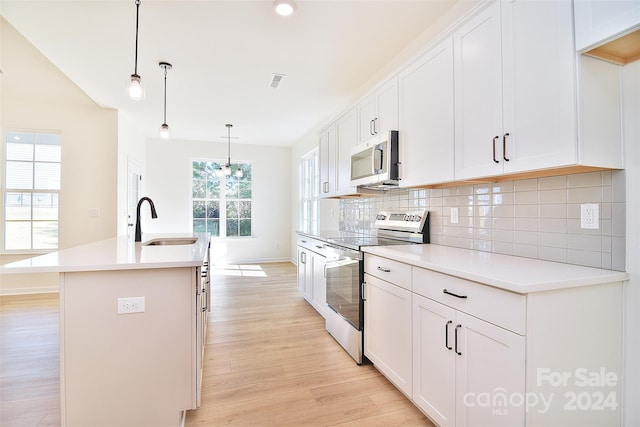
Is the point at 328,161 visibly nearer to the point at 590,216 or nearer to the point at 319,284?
the point at 319,284

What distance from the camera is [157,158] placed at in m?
6.37

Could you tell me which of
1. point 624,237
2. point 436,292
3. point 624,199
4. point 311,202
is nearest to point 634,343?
point 624,237

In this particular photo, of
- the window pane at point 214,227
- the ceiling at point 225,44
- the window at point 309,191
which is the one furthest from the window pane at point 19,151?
the window at point 309,191

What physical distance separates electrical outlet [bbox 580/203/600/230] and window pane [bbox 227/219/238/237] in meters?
6.42

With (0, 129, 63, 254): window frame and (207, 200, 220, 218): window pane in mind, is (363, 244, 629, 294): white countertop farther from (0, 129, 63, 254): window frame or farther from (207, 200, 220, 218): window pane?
(207, 200, 220, 218): window pane

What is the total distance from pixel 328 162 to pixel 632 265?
123 inches

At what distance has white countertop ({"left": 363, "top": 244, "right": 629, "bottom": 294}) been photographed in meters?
1.17

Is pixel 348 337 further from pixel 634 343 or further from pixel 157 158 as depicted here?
pixel 157 158

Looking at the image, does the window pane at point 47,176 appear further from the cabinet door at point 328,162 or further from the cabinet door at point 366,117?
the cabinet door at point 366,117

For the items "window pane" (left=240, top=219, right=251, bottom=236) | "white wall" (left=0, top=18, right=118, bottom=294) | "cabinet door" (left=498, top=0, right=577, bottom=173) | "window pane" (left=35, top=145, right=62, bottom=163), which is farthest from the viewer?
"window pane" (left=240, top=219, right=251, bottom=236)

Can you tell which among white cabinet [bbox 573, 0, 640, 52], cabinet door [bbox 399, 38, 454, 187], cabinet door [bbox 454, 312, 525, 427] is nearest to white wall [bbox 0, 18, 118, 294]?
cabinet door [bbox 399, 38, 454, 187]

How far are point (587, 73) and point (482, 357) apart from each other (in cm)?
128

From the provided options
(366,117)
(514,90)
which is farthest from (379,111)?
(514,90)

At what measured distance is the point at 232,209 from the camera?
23.1 ft
